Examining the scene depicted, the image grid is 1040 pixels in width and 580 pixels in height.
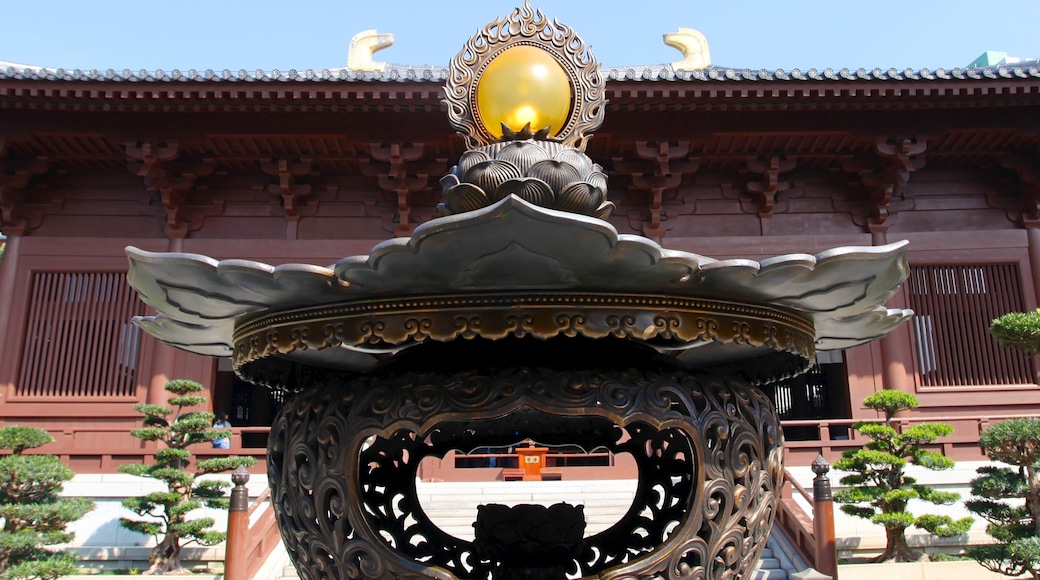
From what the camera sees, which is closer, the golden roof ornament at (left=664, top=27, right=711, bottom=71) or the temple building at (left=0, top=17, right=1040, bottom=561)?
the temple building at (left=0, top=17, right=1040, bottom=561)

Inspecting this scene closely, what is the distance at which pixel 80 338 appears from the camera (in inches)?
352

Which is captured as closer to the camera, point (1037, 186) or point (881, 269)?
point (881, 269)

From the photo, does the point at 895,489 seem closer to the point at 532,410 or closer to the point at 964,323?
the point at 964,323

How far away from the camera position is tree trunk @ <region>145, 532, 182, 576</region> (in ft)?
22.4

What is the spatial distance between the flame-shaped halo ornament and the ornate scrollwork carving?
40cm

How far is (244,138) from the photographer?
8703 mm

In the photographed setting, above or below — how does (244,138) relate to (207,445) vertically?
above

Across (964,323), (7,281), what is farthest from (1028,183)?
(7,281)

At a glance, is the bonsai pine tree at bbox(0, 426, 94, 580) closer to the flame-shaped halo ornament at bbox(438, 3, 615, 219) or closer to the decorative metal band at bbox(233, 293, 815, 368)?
the decorative metal band at bbox(233, 293, 815, 368)

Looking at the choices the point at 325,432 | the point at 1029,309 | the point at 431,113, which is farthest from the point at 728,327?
the point at 1029,309

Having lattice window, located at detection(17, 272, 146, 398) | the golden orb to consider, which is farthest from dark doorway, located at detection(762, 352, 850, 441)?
the golden orb

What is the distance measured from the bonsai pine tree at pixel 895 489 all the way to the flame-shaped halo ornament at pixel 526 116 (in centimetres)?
577

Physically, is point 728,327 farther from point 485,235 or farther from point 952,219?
point 952,219

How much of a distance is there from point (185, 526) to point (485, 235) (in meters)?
6.48
